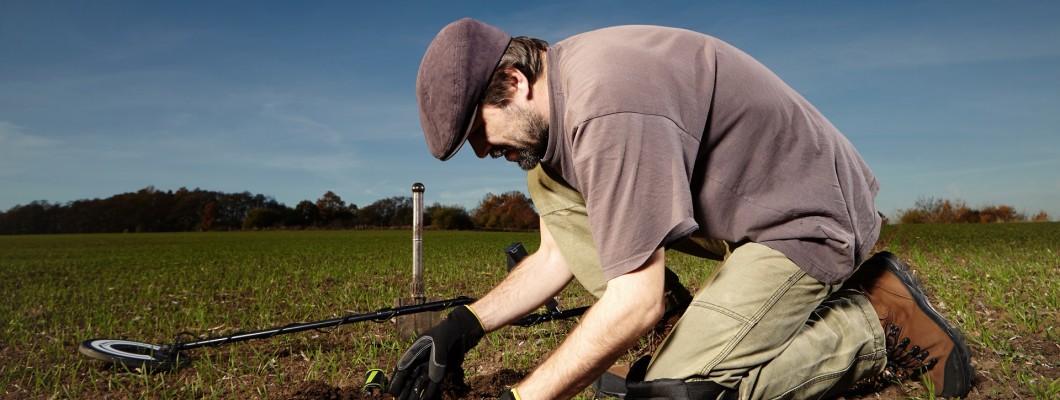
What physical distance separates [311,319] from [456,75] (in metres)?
3.65

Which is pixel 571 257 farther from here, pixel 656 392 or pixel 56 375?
pixel 56 375

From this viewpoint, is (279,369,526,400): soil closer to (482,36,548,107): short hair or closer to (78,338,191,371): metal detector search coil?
(78,338,191,371): metal detector search coil

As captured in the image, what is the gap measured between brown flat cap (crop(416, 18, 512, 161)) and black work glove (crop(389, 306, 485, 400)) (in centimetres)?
73

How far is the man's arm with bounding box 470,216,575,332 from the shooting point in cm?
256

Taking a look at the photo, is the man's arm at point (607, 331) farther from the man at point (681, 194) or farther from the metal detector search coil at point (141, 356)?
the metal detector search coil at point (141, 356)

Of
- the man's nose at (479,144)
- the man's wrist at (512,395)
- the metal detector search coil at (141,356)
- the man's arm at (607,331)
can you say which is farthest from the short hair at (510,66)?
the metal detector search coil at (141,356)

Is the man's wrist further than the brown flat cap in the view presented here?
No

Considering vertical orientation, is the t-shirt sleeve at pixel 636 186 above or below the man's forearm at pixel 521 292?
above

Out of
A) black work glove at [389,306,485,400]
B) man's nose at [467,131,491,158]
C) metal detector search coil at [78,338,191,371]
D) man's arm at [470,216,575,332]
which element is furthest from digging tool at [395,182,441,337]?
man's nose at [467,131,491,158]

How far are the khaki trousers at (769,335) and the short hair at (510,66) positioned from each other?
856 millimetres

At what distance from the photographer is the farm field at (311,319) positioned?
313 cm

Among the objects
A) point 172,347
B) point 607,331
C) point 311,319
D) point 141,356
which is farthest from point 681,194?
point 311,319

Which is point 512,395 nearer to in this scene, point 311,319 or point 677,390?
point 677,390

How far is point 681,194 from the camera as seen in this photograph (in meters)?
1.64
